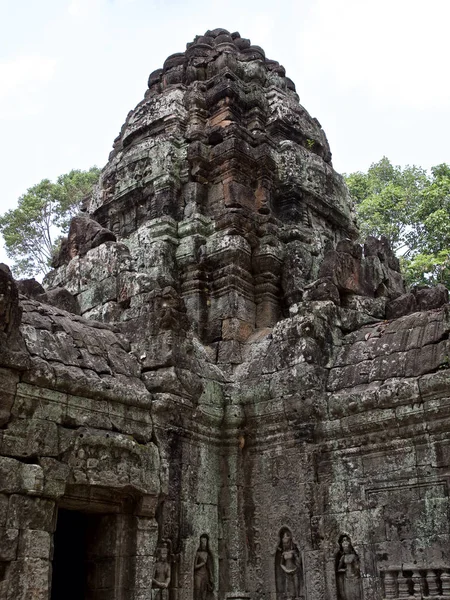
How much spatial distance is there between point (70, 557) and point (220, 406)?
7.89 ft

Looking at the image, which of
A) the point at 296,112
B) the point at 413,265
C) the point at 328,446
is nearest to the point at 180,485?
the point at 328,446

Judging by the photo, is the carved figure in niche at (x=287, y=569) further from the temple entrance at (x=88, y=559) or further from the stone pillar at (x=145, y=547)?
the temple entrance at (x=88, y=559)

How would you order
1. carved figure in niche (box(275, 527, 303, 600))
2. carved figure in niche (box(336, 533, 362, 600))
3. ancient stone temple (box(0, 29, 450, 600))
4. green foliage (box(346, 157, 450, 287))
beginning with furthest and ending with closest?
green foliage (box(346, 157, 450, 287))
carved figure in niche (box(275, 527, 303, 600))
carved figure in niche (box(336, 533, 362, 600))
ancient stone temple (box(0, 29, 450, 600))

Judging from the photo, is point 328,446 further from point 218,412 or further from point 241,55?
point 241,55

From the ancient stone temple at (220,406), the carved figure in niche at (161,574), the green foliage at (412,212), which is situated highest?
the green foliage at (412,212)

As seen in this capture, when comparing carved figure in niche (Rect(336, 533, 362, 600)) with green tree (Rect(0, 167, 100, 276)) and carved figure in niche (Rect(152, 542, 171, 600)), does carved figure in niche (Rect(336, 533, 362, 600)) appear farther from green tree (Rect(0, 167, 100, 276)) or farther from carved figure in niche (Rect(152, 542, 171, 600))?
green tree (Rect(0, 167, 100, 276))

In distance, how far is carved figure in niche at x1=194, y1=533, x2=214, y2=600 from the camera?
7637 mm

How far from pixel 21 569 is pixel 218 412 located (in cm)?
326

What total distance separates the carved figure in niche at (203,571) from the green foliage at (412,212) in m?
12.3

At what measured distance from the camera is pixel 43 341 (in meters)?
6.95

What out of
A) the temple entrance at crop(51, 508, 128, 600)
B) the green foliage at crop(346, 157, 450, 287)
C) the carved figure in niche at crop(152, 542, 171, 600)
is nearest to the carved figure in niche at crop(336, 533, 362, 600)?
the carved figure in niche at crop(152, 542, 171, 600)

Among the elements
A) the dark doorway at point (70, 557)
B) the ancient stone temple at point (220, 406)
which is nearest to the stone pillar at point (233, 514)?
the ancient stone temple at point (220, 406)

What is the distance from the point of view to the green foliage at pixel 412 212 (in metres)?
19.1

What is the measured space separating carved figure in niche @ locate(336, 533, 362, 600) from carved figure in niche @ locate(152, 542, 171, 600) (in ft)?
5.85
